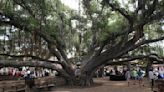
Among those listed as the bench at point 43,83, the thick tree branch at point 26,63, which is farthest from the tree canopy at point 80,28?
the bench at point 43,83

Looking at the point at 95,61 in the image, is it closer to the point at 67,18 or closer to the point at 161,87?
the point at 67,18

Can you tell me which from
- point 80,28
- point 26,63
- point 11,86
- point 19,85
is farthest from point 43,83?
point 80,28

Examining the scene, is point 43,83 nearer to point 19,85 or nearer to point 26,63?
point 26,63

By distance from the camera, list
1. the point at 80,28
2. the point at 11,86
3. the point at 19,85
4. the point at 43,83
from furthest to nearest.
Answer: the point at 80,28 → the point at 43,83 → the point at 19,85 → the point at 11,86

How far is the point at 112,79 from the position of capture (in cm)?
3362

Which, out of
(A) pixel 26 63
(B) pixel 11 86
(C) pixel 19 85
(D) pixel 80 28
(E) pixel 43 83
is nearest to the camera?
(B) pixel 11 86

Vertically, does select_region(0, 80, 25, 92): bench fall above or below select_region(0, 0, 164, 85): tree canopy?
below

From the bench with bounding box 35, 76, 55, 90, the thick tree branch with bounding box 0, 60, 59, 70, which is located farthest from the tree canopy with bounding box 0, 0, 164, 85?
the bench with bounding box 35, 76, 55, 90

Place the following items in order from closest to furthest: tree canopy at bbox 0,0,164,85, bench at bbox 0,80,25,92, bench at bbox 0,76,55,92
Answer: bench at bbox 0,80,25,92, bench at bbox 0,76,55,92, tree canopy at bbox 0,0,164,85

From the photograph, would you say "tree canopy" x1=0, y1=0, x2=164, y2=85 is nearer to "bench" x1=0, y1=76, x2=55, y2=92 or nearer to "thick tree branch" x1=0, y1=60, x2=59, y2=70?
"thick tree branch" x1=0, y1=60, x2=59, y2=70

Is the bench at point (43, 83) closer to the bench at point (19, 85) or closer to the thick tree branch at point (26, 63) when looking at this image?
the bench at point (19, 85)

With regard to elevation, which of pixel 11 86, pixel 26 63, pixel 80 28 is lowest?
pixel 11 86

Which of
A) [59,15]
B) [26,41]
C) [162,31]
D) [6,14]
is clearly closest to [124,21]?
[162,31]

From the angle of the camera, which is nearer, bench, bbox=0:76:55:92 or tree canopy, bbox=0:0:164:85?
bench, bbox=0:76:55:92
